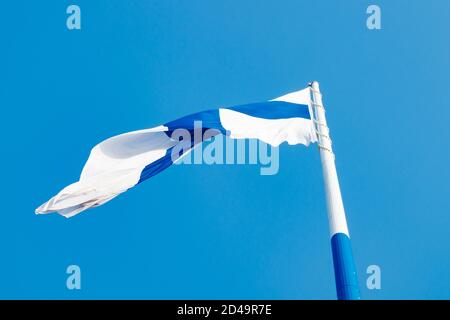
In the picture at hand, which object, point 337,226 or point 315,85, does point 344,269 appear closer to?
point 337,226

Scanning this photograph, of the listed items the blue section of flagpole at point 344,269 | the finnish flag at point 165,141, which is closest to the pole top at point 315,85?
the finnish flag at point 165,141

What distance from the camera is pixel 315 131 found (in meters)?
21.1

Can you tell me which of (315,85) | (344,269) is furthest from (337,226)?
(315,85)

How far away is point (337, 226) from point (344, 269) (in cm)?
135

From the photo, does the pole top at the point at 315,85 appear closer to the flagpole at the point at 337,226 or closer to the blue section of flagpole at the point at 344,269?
the flagpole at the point at 337,226

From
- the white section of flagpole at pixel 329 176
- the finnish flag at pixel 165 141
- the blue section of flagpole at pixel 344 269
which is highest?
the finnish flag at pixel 165 141

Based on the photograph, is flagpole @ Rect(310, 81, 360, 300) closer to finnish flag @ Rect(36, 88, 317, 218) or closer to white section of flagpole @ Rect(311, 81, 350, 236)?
white section of flagpole @ Rect(311, 81, 350, 236)

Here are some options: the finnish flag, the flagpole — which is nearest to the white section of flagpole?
the flagpole

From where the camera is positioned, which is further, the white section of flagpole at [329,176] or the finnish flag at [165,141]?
the finnish flag at [165,141]

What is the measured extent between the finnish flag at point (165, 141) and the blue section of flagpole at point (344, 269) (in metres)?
4.32

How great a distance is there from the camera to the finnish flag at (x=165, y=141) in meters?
21.4

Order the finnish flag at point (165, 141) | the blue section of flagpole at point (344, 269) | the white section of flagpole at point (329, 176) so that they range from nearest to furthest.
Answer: the blue section of flagpole at point (344, 269) → the white section of flagpole at point (329, 176) → the finnish flag at point (165, 141)

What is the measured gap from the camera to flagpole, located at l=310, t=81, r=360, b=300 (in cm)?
1627
